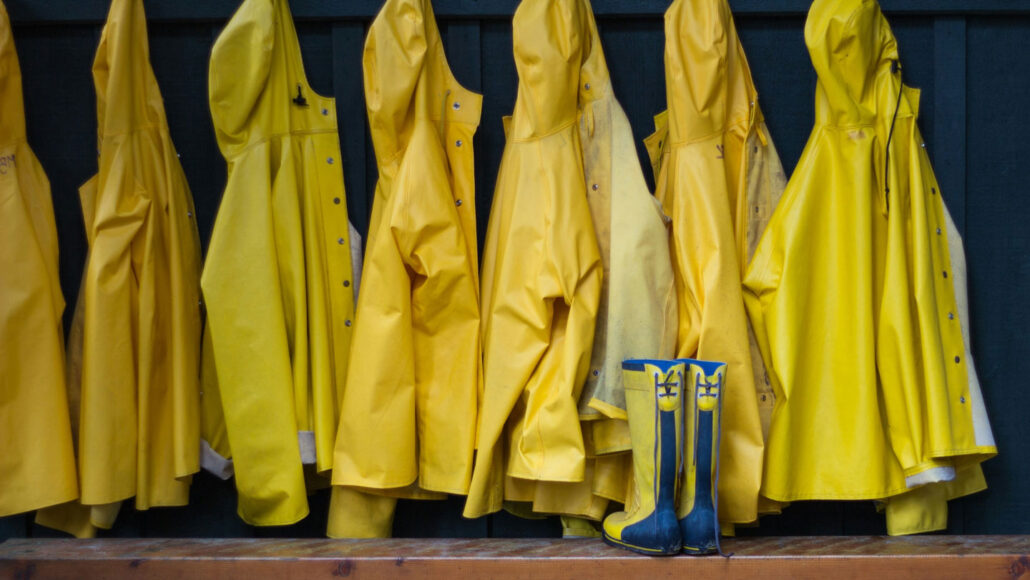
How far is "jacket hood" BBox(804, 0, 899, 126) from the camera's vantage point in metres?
1.87

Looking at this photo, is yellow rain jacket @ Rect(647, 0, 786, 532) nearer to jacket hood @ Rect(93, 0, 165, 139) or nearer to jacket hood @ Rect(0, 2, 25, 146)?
jacket hood @ Rect(93, 0, 165, 139)

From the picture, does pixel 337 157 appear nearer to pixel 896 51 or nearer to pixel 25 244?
pixel 25 244

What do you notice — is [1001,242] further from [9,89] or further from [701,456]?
[9,89]

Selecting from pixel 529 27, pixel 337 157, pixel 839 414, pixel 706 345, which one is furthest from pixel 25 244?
pixel 839 414

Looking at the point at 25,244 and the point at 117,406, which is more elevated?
the point at 25,244

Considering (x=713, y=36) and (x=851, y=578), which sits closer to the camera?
(x=851, y=578)

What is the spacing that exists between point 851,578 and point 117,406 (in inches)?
57.2

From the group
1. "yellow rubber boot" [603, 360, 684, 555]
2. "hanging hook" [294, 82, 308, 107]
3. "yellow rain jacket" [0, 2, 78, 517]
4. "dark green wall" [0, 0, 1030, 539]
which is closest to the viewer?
"yellow rubber boot" [603, 360, 684, 555]

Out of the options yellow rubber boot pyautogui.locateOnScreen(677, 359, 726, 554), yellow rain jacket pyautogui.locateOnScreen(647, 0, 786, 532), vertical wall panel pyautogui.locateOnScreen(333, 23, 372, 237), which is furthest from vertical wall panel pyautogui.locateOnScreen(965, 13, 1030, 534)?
vertical wall panel pyautogui.locateOnScreen(333, 23, 372, 237)

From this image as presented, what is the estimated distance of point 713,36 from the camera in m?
1.86

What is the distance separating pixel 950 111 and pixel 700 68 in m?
0.63

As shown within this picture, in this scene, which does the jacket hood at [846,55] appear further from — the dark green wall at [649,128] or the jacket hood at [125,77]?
the jacket hood at [125,77]

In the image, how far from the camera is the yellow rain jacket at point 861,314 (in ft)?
6.07

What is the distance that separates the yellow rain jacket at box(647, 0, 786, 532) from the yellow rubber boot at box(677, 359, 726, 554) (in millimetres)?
151
